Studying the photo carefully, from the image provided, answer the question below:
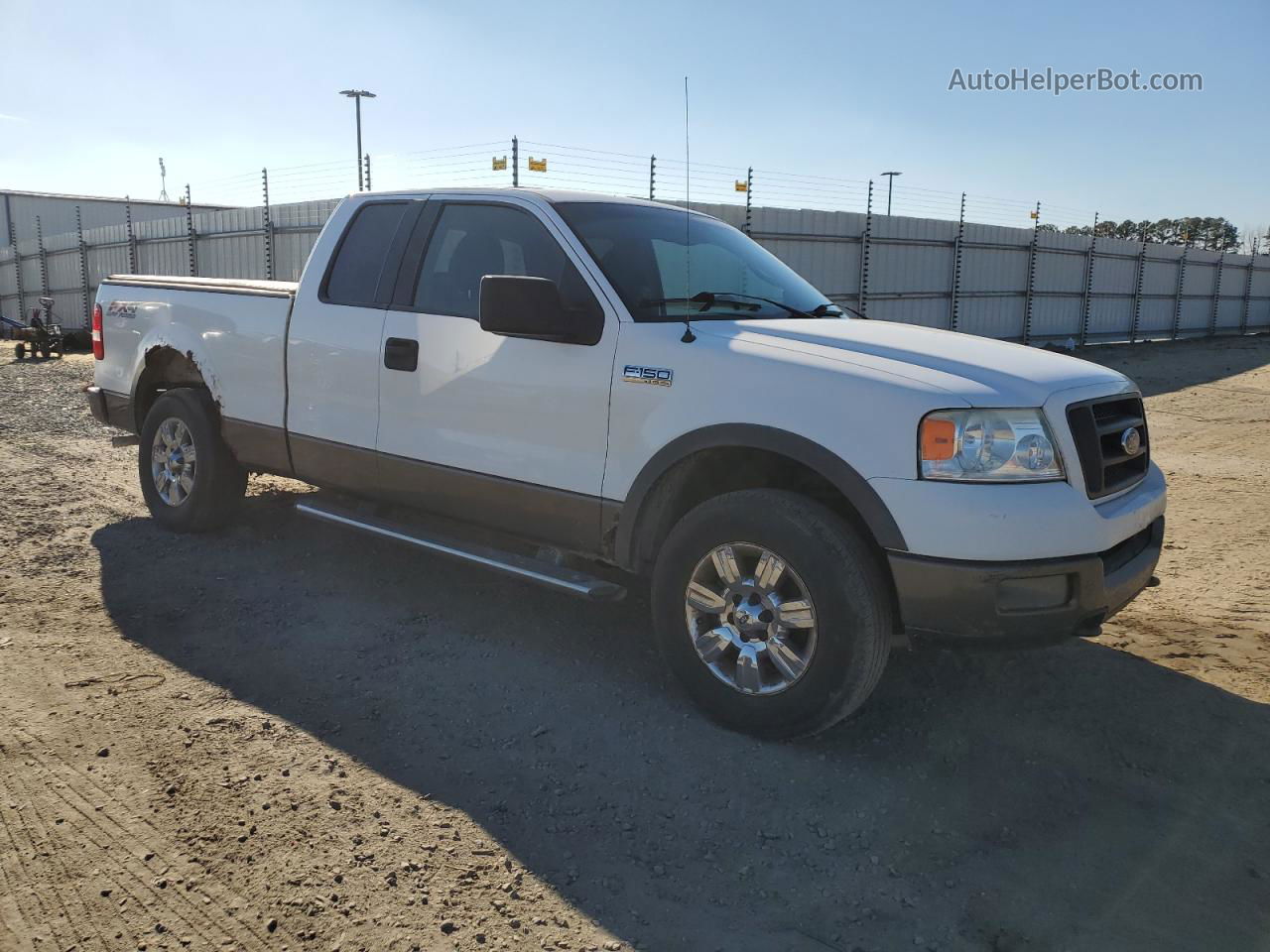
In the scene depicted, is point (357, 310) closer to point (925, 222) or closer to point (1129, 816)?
point (1129, 816)

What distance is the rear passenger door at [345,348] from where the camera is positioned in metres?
4.85

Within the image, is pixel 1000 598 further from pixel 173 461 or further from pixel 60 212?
pixel 60 212

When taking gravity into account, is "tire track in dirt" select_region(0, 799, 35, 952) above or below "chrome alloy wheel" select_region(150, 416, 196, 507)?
below

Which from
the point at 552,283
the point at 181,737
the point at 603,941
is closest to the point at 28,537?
the point at 181,737

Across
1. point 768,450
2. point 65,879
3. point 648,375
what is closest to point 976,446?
point 768,450

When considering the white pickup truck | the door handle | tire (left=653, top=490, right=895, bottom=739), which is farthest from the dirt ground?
the door handle

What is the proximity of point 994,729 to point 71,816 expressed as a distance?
10.4 feet

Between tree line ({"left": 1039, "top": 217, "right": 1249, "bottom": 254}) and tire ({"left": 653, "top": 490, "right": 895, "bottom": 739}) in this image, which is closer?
tire ({"left": 653, "top": 490, "right": 895, "bottom": 739})

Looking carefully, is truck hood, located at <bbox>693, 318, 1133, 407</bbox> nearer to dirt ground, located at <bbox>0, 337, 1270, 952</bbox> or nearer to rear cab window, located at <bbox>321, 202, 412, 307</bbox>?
dirt ground, located at <bbox>0, 337, 1270, 952</bbox>

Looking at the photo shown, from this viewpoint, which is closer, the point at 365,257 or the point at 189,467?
the point at 365,257

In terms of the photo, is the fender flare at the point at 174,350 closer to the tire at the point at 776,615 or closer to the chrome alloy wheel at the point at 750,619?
the tire at the point at 776,615

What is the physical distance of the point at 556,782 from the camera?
3357 mm

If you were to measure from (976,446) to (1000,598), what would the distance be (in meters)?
0.49

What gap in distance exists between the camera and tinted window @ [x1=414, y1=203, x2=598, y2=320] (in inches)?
170
